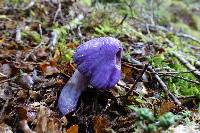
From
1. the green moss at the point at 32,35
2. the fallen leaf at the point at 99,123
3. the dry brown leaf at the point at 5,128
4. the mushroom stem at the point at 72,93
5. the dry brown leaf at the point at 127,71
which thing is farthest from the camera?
the green moss at the point at 32,35

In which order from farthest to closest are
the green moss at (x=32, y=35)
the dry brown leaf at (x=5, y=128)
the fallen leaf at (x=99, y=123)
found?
the green moss at (x=32, y=35)
the fallen leaf at (x=99, y=123)
the dry brown leaf at (x=5, y=128)

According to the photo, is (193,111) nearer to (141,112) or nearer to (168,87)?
(168,87)

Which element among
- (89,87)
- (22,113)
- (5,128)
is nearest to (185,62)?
(89,87)

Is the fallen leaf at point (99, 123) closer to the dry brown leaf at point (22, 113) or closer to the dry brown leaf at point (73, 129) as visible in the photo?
the dry brown leaf at point (73, 129)

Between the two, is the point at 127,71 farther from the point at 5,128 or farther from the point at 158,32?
the point at 158,32

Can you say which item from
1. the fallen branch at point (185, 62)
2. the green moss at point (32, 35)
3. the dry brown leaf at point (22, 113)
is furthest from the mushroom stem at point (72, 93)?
the green moss at point (32, 35)

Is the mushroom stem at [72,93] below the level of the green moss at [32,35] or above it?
above

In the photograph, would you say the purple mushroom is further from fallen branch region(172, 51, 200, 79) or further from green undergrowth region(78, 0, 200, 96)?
fallen branch region(172, 51, 200, 79)
